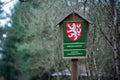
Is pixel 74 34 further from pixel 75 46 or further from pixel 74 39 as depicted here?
pixel 75 46

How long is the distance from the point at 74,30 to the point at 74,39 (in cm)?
18

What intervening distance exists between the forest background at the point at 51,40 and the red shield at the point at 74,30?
0.64 metres

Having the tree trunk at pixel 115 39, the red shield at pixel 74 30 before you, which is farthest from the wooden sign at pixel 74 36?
the tree trunk at pixel 115 39

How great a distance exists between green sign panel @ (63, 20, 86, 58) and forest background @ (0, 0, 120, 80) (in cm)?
61

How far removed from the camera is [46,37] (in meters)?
14.6

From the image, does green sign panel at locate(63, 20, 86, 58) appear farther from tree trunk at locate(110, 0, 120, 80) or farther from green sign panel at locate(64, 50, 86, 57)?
tree trunk at locate(110, 0, 120, 80)

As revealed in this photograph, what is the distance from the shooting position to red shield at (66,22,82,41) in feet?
18.0

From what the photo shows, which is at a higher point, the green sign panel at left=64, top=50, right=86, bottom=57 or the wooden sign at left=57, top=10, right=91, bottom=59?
the wooden sign at left=57, top=10, right=91, bottom=59

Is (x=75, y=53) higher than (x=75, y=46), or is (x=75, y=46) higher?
(x=75, y=46)

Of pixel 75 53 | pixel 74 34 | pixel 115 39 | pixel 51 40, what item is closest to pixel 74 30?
pixel 74 34

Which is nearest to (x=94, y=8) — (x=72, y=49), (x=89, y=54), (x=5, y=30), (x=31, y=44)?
(x=89, y=54)

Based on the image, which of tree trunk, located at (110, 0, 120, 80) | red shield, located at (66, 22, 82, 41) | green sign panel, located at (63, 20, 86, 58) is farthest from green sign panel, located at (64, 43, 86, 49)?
→ tree trunk, located at (110, 0, 120, 80)

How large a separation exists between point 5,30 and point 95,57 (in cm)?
2078

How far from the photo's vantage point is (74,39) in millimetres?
5469
